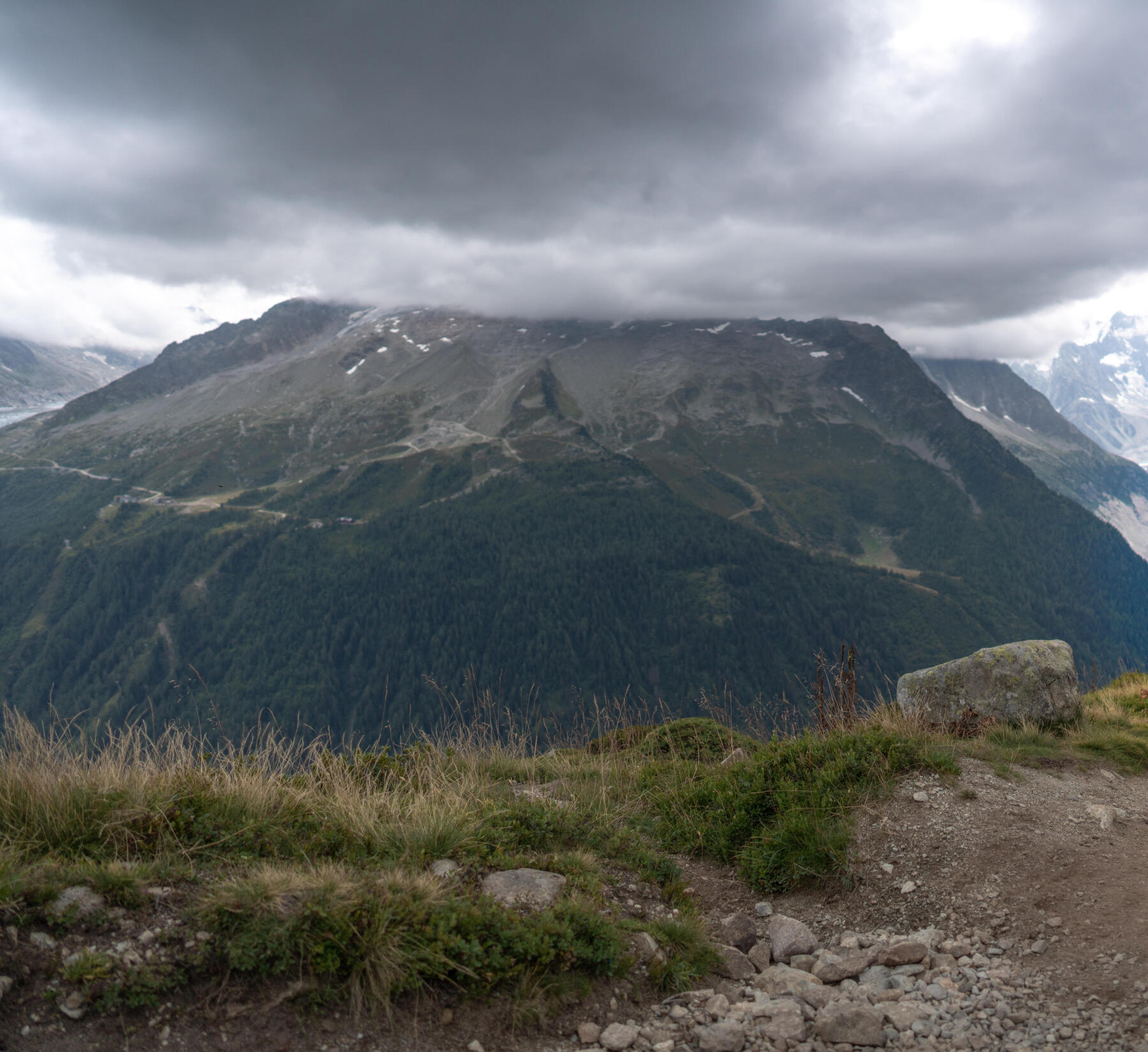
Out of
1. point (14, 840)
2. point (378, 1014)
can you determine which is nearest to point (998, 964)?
point (378, 1014)

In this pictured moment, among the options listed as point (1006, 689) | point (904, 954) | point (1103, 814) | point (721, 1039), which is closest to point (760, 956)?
point (904, 954)

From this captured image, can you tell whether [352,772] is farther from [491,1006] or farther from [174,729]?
[491,1006]

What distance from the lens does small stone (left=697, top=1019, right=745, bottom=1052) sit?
4.27 metres

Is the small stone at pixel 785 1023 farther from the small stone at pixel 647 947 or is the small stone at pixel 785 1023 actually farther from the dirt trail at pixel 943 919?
the small stone at pixel 647 947

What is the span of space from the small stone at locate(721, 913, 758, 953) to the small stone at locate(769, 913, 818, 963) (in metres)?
0.17

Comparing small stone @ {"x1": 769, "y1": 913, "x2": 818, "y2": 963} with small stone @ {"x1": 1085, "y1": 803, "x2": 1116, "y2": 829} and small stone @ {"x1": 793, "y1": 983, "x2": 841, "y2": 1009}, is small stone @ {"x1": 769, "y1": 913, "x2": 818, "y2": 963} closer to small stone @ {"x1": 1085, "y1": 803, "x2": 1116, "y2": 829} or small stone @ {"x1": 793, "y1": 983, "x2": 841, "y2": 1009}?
small stone @ {"x1": 793, "y1": 983, "x2": 841, "y2": 1009}

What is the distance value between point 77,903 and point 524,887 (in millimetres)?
3245

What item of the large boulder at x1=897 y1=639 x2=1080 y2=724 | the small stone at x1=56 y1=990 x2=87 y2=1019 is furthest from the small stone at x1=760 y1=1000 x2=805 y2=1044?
the large boulder at x1=897 y1=639 x2=1080 y2=724

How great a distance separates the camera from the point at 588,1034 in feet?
14.4

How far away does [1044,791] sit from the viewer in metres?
7.81

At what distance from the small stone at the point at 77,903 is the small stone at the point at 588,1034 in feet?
11.2

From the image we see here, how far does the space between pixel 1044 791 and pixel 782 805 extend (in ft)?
10.8

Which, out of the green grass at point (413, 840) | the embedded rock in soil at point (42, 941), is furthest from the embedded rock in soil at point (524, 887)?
the embedded rock in soil at point (42, 941)

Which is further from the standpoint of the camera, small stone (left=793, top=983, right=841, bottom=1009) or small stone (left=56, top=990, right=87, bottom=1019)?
small stone (left=793, top=983, right=841, bottom=1009)
